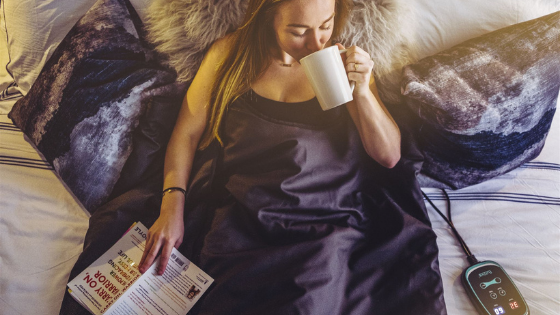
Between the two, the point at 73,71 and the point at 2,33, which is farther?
the point at 2,33

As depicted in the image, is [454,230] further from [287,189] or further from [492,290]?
[287,189]

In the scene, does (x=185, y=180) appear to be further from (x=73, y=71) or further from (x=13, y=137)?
(x=13, y=137)

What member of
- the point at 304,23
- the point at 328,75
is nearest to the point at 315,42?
the point at 304,23

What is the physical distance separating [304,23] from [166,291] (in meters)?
0.67

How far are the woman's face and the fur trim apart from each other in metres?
0.10

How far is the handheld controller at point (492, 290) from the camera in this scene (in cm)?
68

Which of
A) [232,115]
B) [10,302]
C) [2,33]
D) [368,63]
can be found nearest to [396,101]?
[368,63]

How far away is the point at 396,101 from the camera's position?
83cm

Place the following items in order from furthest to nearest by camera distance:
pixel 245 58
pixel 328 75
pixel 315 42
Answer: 1. pixel 245 58
2. pixel 315 42
3. pixel 328 75

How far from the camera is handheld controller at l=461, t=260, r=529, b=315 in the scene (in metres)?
0.68

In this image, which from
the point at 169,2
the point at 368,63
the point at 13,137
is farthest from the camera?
the point at 13,137

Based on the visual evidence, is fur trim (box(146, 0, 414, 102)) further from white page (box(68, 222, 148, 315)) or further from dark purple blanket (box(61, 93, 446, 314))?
white page (box(68, 222, 148, 315))

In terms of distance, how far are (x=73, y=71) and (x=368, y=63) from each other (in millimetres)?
728

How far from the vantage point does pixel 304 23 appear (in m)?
0.67
